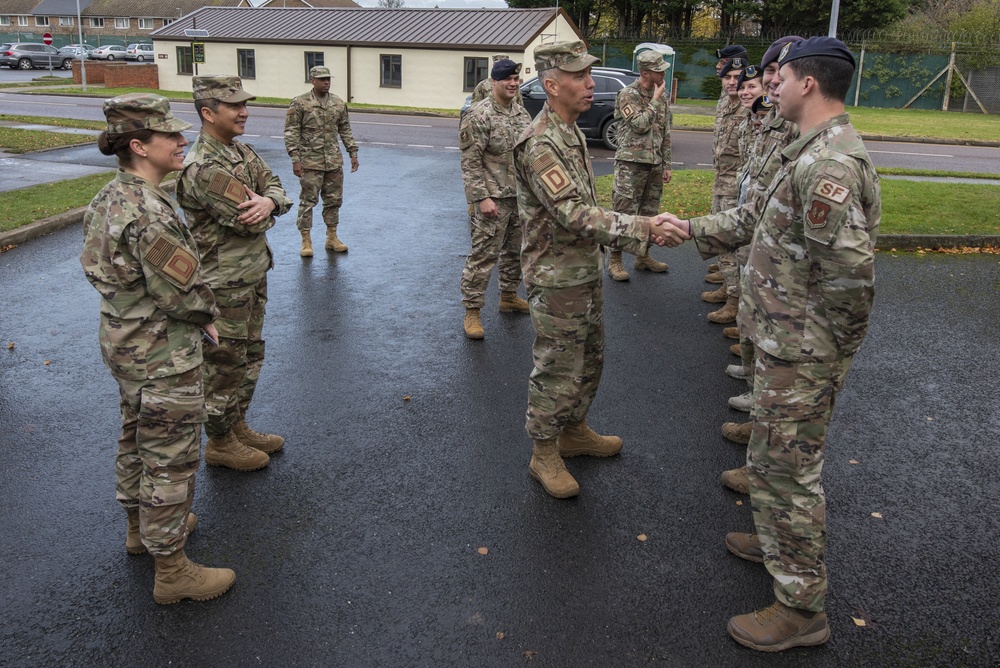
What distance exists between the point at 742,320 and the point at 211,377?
2.85 m

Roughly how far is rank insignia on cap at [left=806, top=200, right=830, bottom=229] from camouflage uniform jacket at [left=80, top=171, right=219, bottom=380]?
248 cm

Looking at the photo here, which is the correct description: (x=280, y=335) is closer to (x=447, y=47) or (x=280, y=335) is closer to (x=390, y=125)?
(x=390, y=125)

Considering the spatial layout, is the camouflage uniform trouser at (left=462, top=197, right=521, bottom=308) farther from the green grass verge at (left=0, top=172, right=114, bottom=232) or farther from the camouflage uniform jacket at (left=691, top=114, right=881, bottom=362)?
the green grass verge at (left=0, top=172, right=114, bottom=232)

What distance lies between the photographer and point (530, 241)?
176 inches

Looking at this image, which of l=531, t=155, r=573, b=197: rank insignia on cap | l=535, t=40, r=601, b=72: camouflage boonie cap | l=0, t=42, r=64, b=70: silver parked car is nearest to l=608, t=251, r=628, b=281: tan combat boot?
l=535, t=40, r=601, b=72: camouflage boonie cap

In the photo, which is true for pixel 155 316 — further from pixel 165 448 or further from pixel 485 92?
pixel 485 92

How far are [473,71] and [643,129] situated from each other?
26.4 meters

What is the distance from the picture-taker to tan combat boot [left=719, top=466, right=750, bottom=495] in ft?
14.9

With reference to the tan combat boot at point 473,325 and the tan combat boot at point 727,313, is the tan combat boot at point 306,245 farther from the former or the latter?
the tan combat boot at point 727,313

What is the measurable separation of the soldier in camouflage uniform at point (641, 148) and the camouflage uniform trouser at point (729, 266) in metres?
0.70

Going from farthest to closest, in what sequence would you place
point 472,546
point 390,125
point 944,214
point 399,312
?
point 390,125
point 944,214
point 399,312
point 472,546

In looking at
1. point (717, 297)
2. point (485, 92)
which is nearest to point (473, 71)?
point (485, 92)

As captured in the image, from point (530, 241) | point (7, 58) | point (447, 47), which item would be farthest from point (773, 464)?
point (7, 58)

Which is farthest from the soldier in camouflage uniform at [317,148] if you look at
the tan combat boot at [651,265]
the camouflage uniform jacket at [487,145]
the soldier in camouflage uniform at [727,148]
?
the soldier in camouflage uniform at [727,148]
